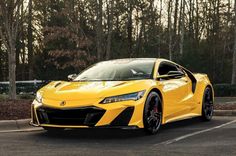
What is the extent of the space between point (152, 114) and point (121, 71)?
1118 millimetres

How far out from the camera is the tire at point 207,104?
10430 millimetres

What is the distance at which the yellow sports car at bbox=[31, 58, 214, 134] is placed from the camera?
7.45m

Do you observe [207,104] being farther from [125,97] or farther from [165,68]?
[125,97]

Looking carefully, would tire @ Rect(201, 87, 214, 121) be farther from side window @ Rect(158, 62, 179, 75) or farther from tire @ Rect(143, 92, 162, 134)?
tire @ Rect(143, 92, 162, 134)

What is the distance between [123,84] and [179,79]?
1.81 meters

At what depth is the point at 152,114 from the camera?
8094 mm

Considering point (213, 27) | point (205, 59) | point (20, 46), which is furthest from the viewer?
point (20, 46)

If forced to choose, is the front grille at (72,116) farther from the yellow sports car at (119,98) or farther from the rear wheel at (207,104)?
the rear wheel at (207,104)

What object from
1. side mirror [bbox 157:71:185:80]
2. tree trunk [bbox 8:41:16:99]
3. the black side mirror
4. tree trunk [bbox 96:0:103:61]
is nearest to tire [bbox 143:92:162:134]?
side mirror [bbox 157:71:185:80]

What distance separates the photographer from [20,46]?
42.5 m

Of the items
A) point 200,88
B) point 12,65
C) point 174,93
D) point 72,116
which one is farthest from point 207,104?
point 12,65

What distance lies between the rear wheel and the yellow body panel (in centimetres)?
105

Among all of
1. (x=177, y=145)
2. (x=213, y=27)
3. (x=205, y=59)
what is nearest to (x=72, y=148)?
(x=177, y=145)

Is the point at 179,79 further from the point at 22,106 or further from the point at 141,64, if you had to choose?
the point at 22,106
